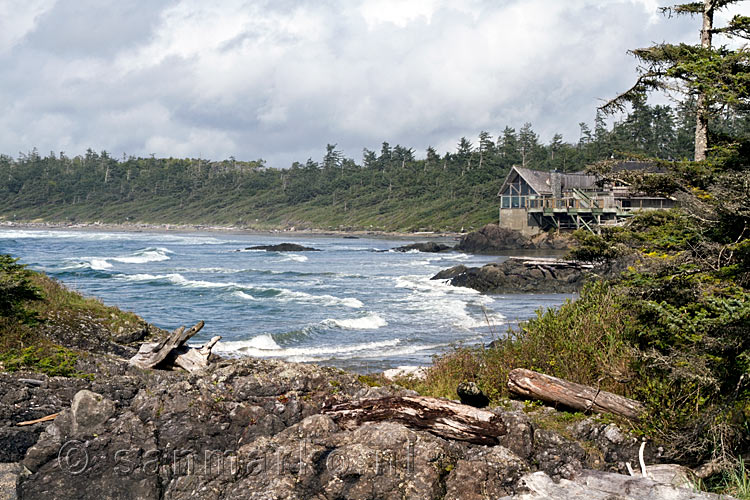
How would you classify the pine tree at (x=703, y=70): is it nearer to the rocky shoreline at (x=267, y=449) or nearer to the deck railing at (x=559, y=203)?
Answer: the rocky shoreline at (x=267, y=449)

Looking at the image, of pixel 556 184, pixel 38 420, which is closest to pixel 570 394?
pixel 38 420

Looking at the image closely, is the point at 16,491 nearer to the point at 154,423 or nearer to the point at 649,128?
the point at 154,423

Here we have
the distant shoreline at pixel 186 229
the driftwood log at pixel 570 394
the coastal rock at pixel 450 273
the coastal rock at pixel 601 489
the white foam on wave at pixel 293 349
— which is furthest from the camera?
the distant shoreline at pixel 186 229

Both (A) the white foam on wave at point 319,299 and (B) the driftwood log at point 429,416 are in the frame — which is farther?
(A) the white foam on wave at point 319,299

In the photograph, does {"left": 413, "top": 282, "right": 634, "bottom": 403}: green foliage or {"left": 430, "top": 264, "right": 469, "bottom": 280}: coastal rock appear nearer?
{"left": 413, "top": 282, "right": 634, "bottom": 403}: green foliage

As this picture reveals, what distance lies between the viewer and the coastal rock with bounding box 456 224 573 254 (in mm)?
61281

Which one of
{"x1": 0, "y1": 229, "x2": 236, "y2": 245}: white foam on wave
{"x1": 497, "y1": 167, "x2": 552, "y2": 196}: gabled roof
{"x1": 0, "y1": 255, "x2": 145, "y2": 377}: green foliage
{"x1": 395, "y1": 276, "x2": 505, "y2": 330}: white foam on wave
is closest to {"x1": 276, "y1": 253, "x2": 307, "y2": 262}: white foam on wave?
{"x1": 395, "y1": 276, "x2": 505, "y2": 330}: white foam on wave

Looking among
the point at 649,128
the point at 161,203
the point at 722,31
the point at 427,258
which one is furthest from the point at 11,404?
the point at 161,203

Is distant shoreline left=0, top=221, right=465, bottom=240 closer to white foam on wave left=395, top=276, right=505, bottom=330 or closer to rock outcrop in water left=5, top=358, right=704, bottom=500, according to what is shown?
white foam on wave left=395, top=276, right=505, bottom=330

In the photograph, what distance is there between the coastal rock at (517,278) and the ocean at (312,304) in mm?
1138

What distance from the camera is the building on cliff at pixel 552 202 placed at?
60250 millimetres

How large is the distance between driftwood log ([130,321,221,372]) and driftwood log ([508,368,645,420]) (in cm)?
536

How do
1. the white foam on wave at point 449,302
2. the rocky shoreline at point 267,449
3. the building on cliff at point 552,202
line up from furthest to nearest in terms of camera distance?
1. the building on cliff at point 552,202
2. the white foam on wave at point 449,302
3. the rocky shoreline at point 267,449

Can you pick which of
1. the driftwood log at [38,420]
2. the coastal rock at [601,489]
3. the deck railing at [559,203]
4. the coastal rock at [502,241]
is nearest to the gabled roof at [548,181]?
the deck railing at [559,203]
